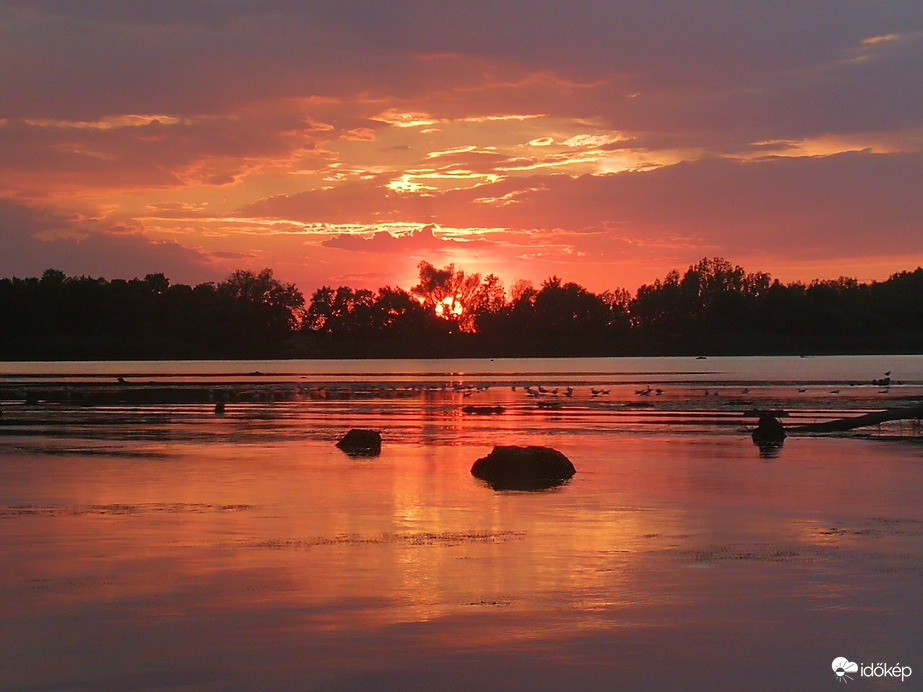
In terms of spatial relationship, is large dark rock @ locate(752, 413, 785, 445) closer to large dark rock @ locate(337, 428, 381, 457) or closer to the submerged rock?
large dark rock @ locate(337, 428, 381, 457)

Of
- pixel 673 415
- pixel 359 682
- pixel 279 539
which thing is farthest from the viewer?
pixel 673 415

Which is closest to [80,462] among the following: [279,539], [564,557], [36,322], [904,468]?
[279,539]

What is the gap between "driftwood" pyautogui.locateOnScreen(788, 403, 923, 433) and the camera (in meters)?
31.5

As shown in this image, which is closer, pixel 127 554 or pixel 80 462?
pixel 127 554

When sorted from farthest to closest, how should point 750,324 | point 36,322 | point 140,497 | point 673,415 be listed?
point 750,324 → point 36,322 → point 673,415 → point 140,497

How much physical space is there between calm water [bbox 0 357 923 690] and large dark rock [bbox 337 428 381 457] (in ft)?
1.55

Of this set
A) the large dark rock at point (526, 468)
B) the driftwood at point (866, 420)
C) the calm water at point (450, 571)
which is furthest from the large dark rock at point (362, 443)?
→ the driftwood at point (866, 420)

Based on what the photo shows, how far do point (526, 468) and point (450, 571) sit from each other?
8.76 m

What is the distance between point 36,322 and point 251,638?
549 ft

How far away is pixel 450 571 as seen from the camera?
42.9 ft

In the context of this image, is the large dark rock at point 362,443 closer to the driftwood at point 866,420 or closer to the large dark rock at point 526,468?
the large dark rock at point 526,468

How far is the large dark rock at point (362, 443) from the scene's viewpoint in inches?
1084

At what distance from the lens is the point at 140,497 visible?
19297mm

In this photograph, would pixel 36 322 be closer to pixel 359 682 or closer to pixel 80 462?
pixel 80 462
